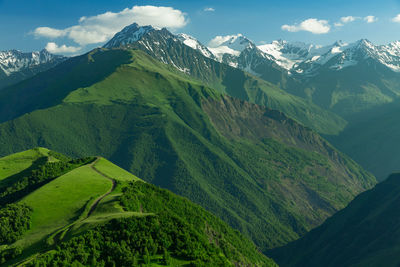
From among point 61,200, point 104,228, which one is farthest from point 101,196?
point 104,228

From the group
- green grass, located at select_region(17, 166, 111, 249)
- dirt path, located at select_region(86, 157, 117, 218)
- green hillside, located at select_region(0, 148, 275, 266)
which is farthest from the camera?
dirt path, located at select_region(86, 157, 117, 218)

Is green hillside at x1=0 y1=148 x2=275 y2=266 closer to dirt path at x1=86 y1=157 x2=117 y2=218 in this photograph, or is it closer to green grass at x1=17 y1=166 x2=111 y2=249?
green grass at x1=17 y1=166 x2=111 y2=249

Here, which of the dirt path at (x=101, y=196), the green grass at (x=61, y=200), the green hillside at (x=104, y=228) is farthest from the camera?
the dirt path at (x=101, y=196)

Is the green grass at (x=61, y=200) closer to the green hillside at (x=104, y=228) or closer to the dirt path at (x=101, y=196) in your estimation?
the green hillside at (x=104, y=228)

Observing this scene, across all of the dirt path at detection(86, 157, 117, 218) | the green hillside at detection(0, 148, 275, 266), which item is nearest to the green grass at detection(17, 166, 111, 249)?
the green hillside at detection(0, 148, 275, 266)

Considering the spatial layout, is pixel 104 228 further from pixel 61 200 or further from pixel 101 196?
pixel 61 200

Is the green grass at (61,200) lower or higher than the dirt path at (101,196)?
lower

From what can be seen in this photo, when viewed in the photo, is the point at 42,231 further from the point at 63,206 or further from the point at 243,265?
the point at 243,265

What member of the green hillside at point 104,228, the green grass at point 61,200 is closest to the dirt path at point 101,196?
the green hillside at point 104,228

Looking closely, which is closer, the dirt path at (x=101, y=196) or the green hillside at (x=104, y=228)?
the green hillside at (x=104, y=228)

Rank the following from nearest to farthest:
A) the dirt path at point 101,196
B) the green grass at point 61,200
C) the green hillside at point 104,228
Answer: the green hillside at point 104,228, the green grass at point 61,200, the dirt path at point 101,196
